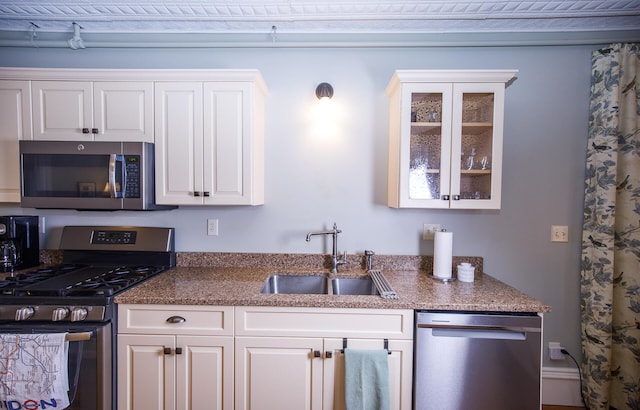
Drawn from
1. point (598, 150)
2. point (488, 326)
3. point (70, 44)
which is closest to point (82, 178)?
point (70, 44)

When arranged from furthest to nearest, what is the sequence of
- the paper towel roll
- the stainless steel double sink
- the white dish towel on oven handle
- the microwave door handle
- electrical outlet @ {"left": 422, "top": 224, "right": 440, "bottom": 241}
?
electrical outlet @ {"left": 422, "top": 224, "right": 440, "bottom": 241}
the stainless steel double sink
the paper towel roll
the microwave door handle
the white dish towel on oven handle

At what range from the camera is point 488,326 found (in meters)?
1.34

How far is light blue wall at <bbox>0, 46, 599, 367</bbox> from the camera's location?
194 cm

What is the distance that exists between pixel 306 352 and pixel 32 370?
1.23 meters

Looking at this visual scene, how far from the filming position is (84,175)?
1.69 m

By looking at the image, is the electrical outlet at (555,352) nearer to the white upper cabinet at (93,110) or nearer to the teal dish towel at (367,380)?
the teal dish towel at (367,380)

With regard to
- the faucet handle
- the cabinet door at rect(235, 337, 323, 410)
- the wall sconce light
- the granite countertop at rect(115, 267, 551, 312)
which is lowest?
the cabinet door at rect(235, 337, 323, 410)

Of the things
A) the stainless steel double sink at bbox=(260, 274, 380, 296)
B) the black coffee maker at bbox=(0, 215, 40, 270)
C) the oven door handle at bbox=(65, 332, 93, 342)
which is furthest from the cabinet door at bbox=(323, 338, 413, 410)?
the black coffee maker at bbox=(0, 215, 40, 270)

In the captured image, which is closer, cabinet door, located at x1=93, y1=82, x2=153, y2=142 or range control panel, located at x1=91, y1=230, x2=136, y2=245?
cabinet door, located at x1=93, y1=82, x2=153, y2=142

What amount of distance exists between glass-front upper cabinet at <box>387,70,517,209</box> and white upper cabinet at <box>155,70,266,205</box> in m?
0.94

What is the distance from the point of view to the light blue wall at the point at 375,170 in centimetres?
194

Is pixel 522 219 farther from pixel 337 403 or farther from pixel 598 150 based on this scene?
pixel 337 403

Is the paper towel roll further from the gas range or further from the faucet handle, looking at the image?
the gas range

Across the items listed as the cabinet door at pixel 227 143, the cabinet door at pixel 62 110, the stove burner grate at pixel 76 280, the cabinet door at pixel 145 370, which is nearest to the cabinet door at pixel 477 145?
the cabinet door at pixel 227 143
